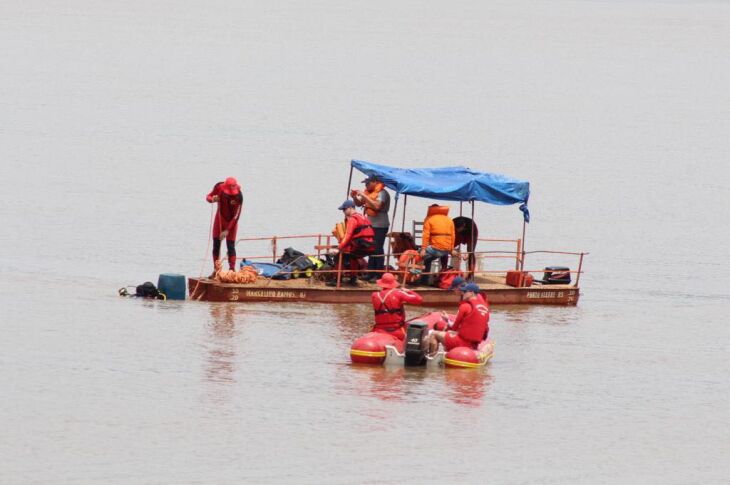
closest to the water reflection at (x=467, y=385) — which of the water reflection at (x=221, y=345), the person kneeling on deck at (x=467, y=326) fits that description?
the person kneeling on deck at (x=467, y=326)

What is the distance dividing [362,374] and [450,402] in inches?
69.9

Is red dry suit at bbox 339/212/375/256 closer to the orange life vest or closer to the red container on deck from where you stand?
the orange life vest

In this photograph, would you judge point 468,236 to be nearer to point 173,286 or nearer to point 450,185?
point 450,185

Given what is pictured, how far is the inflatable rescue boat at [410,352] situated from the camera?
2322cm

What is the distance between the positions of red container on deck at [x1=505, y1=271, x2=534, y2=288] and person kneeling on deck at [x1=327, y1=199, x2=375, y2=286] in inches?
137

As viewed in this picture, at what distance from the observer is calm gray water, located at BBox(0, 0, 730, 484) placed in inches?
770

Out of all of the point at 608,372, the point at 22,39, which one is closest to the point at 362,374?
the point at 608,372

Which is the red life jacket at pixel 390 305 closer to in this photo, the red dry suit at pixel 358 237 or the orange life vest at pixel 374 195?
the red dry suit at pixel 358 237

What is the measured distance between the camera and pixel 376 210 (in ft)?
95.1

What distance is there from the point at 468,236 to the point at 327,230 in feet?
37.1

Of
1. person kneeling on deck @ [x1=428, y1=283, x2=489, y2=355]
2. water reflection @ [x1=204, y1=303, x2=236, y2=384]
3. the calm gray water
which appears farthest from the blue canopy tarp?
person kneeling on deck @ [x1=428, y1=283, x2=489, y2=355]

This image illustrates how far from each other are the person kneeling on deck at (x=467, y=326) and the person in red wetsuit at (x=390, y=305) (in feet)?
1.83

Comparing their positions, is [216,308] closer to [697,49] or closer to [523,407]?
[523,407]

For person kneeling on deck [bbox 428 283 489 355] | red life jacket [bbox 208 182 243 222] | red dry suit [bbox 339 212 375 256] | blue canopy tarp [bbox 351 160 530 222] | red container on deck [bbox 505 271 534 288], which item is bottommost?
person kneeling on deck [bbox 428 283 489 355]
